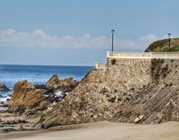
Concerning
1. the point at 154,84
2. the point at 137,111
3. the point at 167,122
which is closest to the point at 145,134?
the point at 167,122

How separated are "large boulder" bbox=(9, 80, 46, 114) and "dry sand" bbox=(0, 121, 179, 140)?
74.0ft

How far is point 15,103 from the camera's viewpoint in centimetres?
8419

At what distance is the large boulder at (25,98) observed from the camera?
269 feet

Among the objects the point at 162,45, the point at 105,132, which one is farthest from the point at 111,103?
the point at 162,45

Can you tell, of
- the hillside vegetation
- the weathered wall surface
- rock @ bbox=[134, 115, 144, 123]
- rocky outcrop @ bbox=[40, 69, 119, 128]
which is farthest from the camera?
the hillside vegetation

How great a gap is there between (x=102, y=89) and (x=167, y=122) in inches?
434

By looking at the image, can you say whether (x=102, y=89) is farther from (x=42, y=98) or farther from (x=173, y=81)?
(x=42, y=98)

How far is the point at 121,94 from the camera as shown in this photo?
61906 mm

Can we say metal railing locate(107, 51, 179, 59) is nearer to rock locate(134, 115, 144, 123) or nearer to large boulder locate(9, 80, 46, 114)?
rock locate(134, 115, 144, 123)

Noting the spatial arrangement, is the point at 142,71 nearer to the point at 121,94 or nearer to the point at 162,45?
the point at 121,94

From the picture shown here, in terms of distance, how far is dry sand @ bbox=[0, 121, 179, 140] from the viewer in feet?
161

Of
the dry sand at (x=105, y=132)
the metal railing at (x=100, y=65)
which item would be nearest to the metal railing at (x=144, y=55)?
the metal railing at (x=100, y=65)

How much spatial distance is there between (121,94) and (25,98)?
25.4m

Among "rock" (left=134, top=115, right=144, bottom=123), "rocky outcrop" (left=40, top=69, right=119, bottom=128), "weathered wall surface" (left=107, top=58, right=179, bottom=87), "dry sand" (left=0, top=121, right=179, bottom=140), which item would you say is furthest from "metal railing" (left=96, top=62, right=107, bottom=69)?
"rock" (left=134, top=115, right=144, bottom=123)
